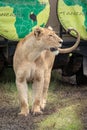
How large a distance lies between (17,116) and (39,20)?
6.66 ft

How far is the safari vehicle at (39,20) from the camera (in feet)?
29.9

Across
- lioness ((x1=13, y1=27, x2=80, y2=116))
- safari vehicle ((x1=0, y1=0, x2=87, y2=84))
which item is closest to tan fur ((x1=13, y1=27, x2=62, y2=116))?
lioness ((x1=13, y1=27, x2=80, y2=116))

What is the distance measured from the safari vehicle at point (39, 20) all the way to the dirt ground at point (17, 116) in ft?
2.22

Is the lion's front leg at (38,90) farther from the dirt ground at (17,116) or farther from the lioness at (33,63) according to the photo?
the dirt ground at (17,116)

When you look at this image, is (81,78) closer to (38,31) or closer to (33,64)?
(33,64)

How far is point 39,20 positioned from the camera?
9.33 metres

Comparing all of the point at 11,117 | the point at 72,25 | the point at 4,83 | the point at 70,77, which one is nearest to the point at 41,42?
the point at 11,117

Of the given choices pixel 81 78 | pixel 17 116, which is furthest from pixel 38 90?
pixel 81 78

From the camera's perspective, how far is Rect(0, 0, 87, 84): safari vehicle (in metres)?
9.10

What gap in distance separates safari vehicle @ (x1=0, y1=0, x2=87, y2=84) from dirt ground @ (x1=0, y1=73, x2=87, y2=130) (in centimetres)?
68

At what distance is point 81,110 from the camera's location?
8.38 metres

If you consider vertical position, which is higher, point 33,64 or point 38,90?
point 33,64

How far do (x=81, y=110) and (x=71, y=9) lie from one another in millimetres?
1995

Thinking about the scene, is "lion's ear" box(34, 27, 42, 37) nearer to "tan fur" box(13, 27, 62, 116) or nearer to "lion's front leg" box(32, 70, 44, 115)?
"tan fur" box(13, 27, 62, 116)
